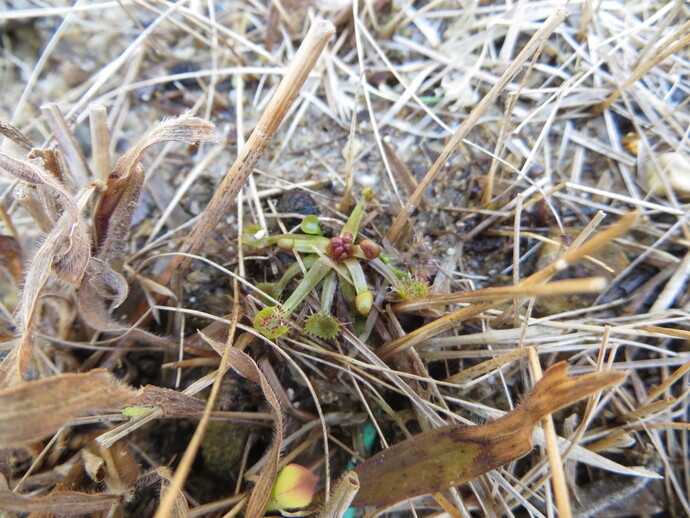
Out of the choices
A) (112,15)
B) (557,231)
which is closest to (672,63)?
(557,231)

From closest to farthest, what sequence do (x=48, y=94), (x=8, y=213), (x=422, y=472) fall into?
1. (x=422, y=472)
2. (x=8, y=213)
3. (x=48, y=94)

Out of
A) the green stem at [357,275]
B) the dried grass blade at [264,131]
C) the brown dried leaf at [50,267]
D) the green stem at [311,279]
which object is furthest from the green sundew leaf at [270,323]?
the brown dried leaf at [50,267]

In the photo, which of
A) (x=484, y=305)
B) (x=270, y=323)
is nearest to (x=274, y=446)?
(x=270, y=323)

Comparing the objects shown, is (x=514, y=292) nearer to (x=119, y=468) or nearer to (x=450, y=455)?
(x=450, y=455)

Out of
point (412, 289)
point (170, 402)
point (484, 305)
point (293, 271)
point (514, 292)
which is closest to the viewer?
point (514, 292)

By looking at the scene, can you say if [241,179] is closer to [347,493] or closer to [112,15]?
[347,493]

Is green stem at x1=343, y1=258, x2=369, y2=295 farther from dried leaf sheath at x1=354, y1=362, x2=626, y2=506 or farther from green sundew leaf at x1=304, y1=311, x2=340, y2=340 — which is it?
dried leaf sheath at x1=354, y1=362, x2=626, y2=506
